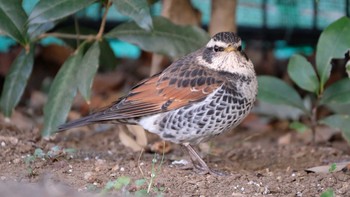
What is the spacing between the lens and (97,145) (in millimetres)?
6586

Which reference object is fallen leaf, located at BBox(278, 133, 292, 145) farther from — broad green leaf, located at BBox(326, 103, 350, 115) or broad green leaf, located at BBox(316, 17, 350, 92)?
broad green leaf, located at BBox(316, 17, 350, 92)

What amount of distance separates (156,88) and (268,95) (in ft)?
3.59

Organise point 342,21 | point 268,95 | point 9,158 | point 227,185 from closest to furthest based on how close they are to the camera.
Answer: point 227,185
point 9,158
point 342,21
point 268,95

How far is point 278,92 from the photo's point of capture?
6297 millimetres

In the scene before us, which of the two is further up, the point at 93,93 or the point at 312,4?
the point at 312,4

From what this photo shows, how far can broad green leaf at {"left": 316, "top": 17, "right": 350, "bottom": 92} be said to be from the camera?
577cm

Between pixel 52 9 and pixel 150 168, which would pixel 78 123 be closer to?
pixel 150 168

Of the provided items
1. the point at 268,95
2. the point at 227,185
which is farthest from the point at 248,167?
the point at 227,185

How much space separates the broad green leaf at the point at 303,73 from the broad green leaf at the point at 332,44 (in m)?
0.07

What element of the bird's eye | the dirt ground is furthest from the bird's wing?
the dirt ground

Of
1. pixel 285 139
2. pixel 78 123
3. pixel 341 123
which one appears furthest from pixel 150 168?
pixel 285 139

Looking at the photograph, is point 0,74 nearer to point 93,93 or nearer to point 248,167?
point 93,93

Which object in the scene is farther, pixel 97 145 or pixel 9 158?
pixel 97 145

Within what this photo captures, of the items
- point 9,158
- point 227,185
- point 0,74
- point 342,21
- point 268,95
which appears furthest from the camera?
point 0,74
